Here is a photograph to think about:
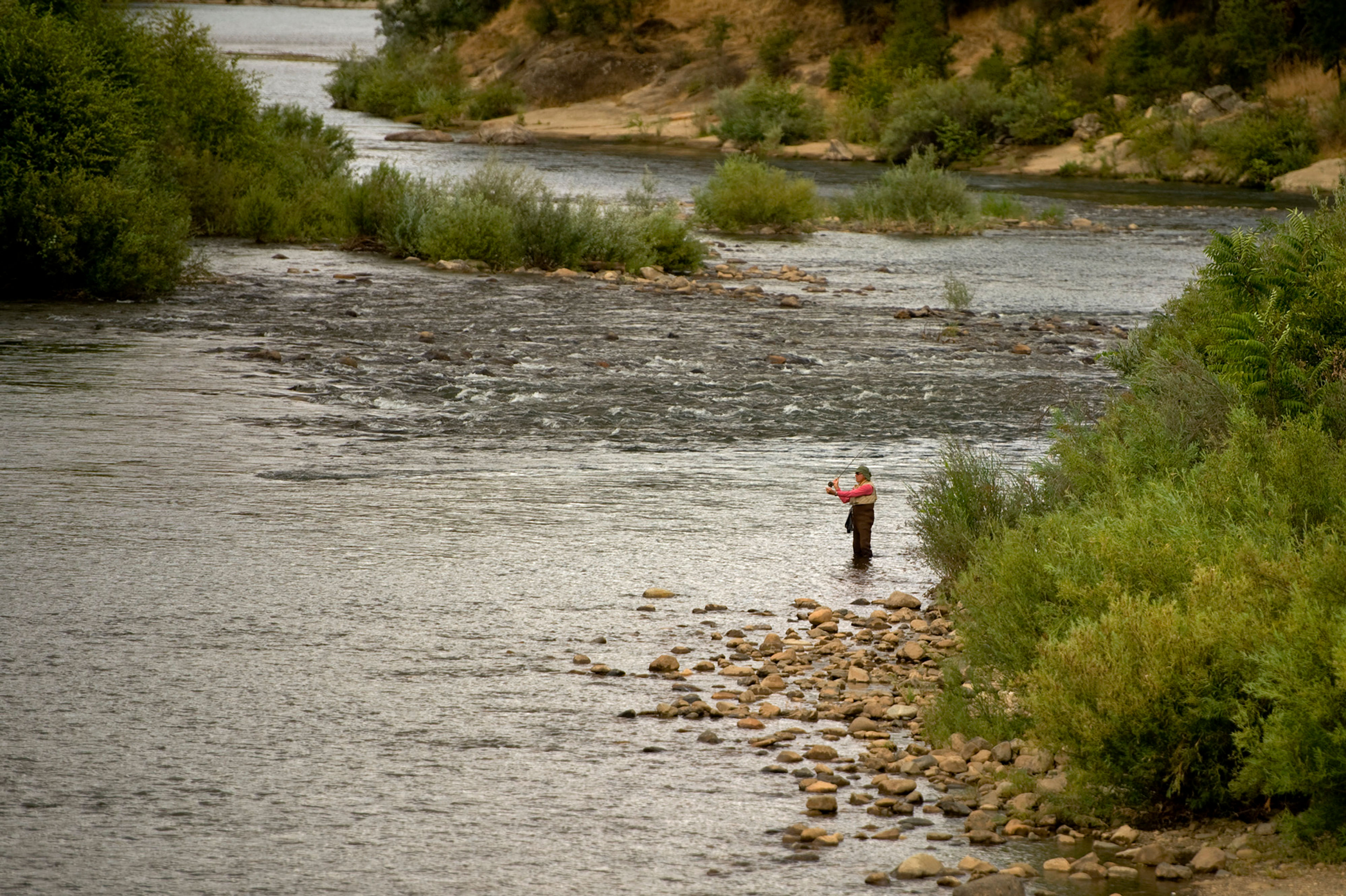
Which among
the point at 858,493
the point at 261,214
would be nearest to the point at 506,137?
the point at 261,214

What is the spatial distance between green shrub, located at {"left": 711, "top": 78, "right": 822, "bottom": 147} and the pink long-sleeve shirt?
158 ft

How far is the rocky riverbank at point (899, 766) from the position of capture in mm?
4773

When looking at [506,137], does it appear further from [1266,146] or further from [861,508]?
[861,508]

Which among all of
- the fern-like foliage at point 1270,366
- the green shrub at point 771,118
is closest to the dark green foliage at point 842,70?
the green shrub at point 771,118

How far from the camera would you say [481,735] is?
20.0 ft

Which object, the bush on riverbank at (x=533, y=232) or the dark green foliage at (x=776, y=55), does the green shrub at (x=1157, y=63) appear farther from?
the bush on riverbank at (x=533, y=232)

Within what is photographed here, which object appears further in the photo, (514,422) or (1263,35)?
(1263,35)

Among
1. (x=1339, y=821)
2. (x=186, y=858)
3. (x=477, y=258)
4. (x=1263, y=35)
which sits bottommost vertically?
(x=186, y=858)

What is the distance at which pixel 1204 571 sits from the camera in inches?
213

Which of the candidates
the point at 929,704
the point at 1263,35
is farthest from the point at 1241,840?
the point at 1263,35

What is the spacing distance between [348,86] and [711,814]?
256 ft

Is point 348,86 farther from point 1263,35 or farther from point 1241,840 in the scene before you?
point 1241,840

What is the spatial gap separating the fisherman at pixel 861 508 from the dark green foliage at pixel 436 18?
82.4 metres

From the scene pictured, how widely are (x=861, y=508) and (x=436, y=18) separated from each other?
83.8 m
